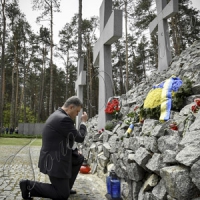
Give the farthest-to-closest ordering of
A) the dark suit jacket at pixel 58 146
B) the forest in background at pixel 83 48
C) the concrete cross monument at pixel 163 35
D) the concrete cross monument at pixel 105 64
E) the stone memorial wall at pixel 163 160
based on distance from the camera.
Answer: the forest in background at pixel 83 48 → the concrete cross monument at pixel 163 35 → the concrete cross monument at pixel 105 64 → the dark suit jacket at pixel 58 146 → the stone memorial wall at pixel 163 160

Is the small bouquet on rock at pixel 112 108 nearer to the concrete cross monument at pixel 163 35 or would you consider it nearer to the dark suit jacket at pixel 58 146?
the dark suit jacket at pixel 58 146

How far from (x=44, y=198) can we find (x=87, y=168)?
1.87m

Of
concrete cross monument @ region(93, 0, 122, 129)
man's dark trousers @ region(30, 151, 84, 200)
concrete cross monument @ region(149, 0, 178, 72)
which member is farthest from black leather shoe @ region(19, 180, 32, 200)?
concrete cross monument @ region(149, 0, 178, 72)

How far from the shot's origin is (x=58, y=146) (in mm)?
2936

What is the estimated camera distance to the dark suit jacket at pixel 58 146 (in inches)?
112

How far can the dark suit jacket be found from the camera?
283 centimetres

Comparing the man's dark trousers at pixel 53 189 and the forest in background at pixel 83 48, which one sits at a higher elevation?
the forest in background at pixel 83 48

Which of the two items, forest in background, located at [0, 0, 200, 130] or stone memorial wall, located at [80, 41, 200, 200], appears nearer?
stone memorial wall, located at [80, 41, 200, 200]

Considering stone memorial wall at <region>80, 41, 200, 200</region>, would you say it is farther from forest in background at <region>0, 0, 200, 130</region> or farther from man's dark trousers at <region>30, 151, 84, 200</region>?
forest in background at <region>0, 0, 200, 130</region>

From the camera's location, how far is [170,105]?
11.2 ft

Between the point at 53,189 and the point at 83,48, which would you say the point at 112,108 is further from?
the point at 83,48

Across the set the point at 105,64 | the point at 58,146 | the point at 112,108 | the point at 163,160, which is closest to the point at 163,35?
the point at 105,64

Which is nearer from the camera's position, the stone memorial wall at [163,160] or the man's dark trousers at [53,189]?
the stone memorial wall at [163,160]

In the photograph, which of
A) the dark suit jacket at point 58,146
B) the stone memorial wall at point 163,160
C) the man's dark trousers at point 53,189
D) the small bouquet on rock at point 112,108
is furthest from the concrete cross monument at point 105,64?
the man's dark trousers at point 53,189
